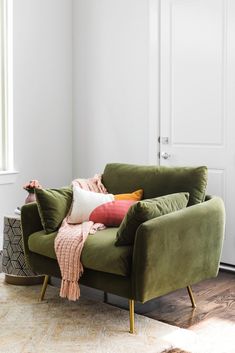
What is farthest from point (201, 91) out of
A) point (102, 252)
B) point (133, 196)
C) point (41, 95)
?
point (102, 252)

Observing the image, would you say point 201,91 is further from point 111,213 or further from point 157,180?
point 111,213

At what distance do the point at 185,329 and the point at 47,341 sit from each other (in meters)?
0.72

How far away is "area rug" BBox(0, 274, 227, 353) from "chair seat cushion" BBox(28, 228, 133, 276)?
1.04 feet

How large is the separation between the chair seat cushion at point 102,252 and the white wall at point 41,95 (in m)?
1.57

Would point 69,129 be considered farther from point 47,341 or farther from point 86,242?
point 47,341

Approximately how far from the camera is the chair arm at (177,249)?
8.71 ft

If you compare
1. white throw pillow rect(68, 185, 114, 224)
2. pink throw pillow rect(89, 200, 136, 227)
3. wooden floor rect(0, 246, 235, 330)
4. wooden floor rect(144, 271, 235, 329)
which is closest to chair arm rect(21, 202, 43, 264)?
white throw pillow rect(68, 185, 114, 224)

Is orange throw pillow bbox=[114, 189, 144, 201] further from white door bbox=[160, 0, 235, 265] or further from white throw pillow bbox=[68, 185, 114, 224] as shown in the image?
white door bbox=[160, 0, 235, 265]

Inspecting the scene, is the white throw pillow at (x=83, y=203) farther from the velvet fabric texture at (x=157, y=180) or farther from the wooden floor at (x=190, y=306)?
the wooden floor at (x=190, y=306)

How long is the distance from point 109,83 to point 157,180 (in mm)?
1572

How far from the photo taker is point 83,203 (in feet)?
10.8

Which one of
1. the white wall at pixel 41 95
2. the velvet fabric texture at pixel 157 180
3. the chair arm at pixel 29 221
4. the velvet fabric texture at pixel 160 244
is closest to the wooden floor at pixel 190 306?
the velvet fabric texture at pixel 160 244

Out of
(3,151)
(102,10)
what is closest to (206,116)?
(102,10)

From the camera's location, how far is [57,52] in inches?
191
